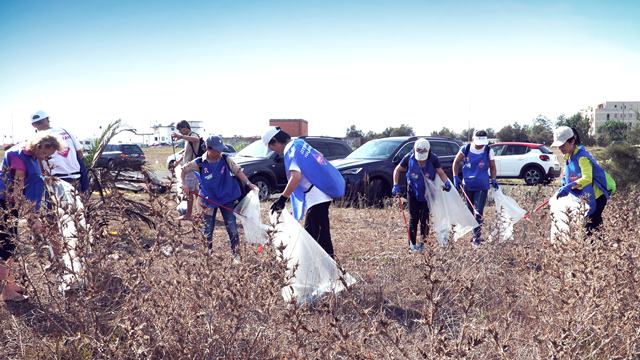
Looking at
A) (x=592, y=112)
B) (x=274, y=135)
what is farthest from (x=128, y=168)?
(x=592, y=112)

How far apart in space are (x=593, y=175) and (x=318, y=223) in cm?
234

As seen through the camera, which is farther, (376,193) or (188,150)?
(376,193)

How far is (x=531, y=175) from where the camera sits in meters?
15.9

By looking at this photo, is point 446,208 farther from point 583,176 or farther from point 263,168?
point 263,168

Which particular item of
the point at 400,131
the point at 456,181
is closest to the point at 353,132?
the point at 400,131

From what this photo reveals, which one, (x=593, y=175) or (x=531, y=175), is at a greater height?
(x=593, y=175)

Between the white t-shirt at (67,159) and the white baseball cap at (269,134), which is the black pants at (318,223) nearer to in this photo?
the white baseball cap at (269,134)

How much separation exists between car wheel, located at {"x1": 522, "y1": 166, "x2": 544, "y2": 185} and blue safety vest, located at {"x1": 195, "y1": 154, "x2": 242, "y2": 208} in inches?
503

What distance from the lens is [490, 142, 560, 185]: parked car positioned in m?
15.8

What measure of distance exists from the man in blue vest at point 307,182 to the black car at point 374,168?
467 centimetres

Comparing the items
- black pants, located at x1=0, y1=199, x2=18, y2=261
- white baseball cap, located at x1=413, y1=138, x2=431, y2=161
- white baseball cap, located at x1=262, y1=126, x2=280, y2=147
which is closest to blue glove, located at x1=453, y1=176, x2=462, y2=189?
white baseball cap, located at x1=413, y1=138, x2=431, y2=161

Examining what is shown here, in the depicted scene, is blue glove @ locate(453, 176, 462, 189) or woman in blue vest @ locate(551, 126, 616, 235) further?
blue glove @ locate(453, 176, 462, 189)

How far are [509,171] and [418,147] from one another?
1140 cm

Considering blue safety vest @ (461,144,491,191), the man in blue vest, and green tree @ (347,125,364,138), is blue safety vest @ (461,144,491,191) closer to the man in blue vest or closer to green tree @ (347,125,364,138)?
the man in blue vest
